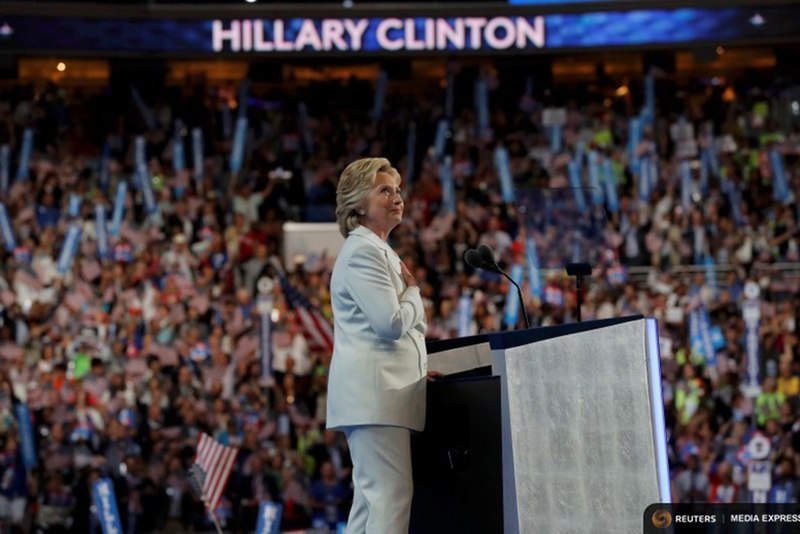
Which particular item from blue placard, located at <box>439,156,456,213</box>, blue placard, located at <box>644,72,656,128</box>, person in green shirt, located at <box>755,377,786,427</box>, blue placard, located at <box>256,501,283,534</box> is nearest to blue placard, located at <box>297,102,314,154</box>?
blue placard, located at <box>439,156,456,213</box>

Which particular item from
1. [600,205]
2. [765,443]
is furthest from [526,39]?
[600,205]

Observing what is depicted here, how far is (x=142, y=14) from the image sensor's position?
46.5ft

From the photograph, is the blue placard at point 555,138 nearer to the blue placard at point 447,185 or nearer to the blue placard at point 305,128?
the blue placard at point 447,185

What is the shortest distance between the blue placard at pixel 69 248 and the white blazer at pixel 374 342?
29.8 feet

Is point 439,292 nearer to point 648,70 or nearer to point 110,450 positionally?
point 110,450

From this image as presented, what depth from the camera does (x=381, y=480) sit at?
3977mm

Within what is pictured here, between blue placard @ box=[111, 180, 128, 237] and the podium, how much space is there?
30.9ft

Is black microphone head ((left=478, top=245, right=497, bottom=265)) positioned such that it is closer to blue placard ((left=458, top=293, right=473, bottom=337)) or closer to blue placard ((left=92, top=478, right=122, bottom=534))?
blue placard ((left=92, top=478, right=122, bottom=534))

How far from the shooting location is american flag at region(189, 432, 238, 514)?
28.8ft

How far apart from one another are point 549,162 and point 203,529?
558 centimetres

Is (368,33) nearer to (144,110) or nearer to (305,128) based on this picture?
(305,128)

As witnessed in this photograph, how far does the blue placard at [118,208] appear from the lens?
43.5ft

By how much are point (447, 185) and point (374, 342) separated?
10.2 meters

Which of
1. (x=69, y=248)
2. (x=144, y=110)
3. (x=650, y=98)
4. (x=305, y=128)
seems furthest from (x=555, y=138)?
(x=69, y=248)
